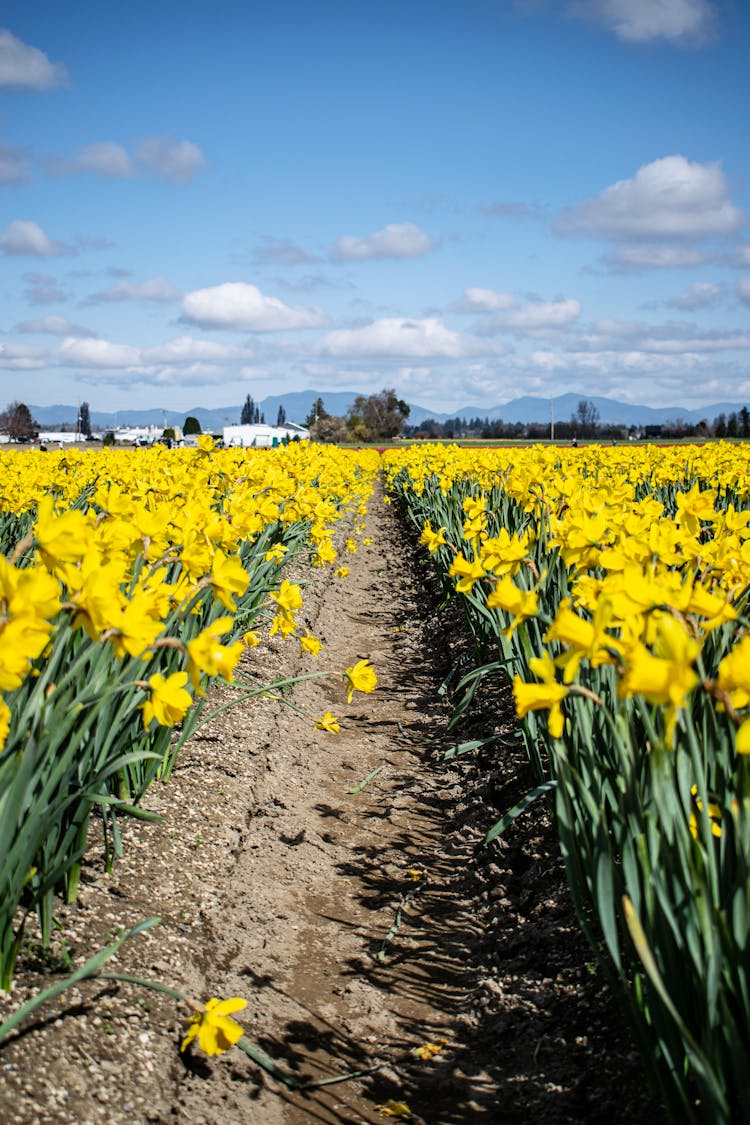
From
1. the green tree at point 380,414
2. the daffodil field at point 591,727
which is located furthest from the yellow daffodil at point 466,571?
the green tree at point 380,414

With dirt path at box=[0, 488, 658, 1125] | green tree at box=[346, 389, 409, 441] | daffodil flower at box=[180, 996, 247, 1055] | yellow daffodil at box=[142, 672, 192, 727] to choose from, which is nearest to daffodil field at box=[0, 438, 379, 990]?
yellow daffodil at box=[142, 672, 192, 727]

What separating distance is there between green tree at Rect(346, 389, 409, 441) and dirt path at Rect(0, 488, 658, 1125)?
93.5 m

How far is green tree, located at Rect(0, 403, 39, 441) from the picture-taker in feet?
315

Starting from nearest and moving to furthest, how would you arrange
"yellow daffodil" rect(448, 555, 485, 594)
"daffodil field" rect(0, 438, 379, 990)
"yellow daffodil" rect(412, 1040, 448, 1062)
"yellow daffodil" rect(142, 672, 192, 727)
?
"daffodil field" rect(0, 438, 379, 990), "yellow daffodil" rect(142, 672, 192, 727), "yellow daffodil" rect(412, 1040, 448, 1062), "yellow daffodil" rect(448, 555, 485, 594)

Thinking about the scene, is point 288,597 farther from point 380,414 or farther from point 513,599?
point 380,414

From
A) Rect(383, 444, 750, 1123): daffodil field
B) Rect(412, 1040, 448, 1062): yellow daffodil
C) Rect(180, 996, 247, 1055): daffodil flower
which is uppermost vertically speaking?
Rect(383, 444, 750, 1123): daffodil field

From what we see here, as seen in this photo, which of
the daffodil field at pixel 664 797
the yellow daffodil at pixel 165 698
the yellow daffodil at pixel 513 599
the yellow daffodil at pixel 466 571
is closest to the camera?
the daffodil field at pixel 664 797

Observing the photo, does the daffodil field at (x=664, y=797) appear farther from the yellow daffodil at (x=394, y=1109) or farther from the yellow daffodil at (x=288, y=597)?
the yellow daffodil at (x=288, y=597)

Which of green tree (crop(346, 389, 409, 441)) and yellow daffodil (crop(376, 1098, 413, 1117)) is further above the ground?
green tree (crop(346, 389, 409, 441))

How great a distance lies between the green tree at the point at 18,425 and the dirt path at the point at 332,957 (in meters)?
96.4

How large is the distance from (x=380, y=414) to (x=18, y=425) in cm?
3957

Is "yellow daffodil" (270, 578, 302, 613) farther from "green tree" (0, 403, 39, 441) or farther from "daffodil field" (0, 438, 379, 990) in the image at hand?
"green tree" (0, 403, 39, 441)

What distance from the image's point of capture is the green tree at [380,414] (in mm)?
98656

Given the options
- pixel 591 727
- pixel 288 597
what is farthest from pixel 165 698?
pixel 288 597
